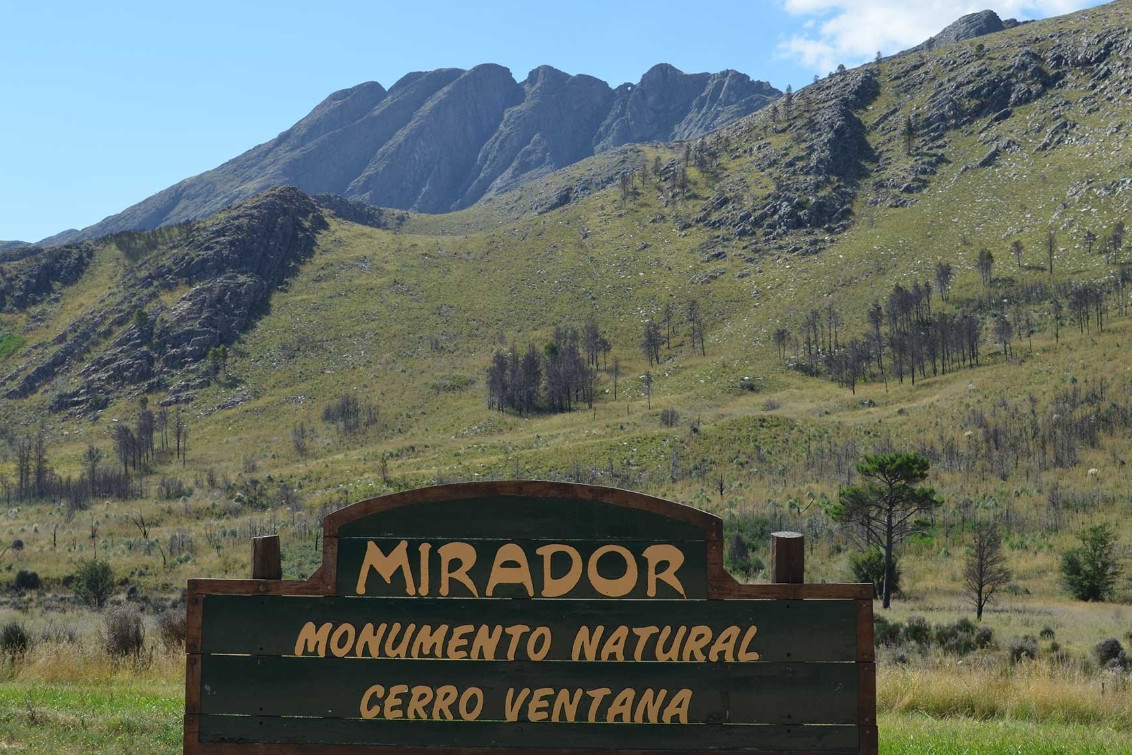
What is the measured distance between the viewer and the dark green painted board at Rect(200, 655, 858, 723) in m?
4.97

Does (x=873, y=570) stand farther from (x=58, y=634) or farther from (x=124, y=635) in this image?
(x=124, y=635)

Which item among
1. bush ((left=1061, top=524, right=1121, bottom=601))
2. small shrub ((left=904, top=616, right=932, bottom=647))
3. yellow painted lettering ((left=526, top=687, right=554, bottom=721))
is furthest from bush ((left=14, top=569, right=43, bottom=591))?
bush ((left=1061, top=524, right=1121, bottom=601))

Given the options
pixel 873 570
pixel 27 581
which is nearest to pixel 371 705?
pixel 873 570

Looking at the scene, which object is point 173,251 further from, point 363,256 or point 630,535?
point 630,535

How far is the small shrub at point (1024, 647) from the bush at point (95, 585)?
97.5 ft

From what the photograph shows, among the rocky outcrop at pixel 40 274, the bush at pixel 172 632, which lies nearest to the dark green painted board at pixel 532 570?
the bush at pixel 172 632

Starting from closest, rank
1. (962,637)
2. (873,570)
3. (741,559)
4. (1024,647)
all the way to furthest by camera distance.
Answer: (1024,647) < (962,637) < (873,570) < (741,559)

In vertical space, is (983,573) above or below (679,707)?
below

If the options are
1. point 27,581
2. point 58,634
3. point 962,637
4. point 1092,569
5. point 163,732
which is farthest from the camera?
point 27,581

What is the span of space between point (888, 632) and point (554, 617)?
1753cm

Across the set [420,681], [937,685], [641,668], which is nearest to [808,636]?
[641,668]

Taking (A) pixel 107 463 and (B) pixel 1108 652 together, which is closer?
(B) pixel 1108 652

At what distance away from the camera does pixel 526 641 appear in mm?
5070

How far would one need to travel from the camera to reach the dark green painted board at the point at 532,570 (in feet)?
16.8
